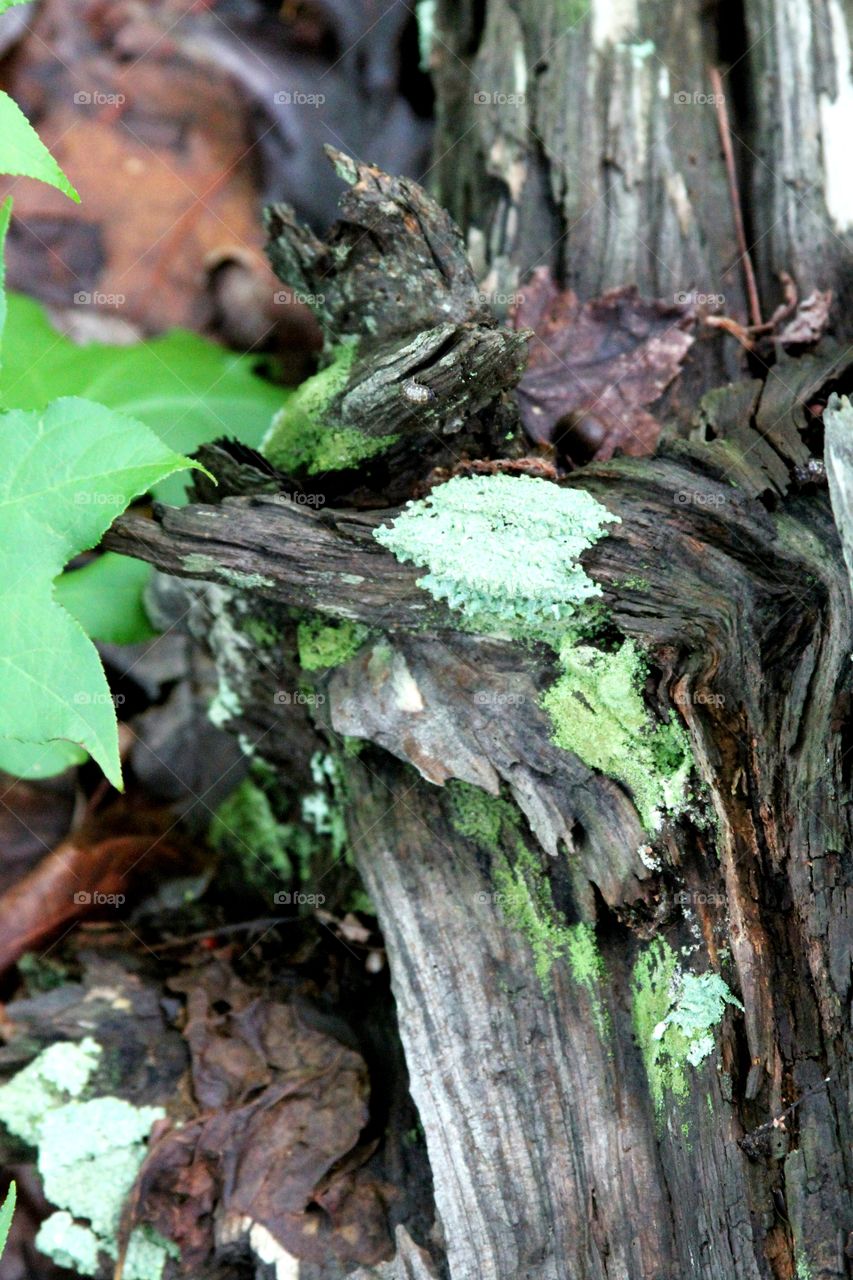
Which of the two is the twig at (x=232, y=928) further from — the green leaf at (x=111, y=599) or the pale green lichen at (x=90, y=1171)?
the green leaf at (x=111, y=599)

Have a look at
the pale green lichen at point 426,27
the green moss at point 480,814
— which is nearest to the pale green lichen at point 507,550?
the green moss at point 480,814

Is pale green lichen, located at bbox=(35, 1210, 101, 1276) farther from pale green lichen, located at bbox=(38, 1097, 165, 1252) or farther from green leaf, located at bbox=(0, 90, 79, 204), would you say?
green leaf, located at bbox=(0, 90, 79, 204)

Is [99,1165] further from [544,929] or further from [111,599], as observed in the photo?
[111,599]

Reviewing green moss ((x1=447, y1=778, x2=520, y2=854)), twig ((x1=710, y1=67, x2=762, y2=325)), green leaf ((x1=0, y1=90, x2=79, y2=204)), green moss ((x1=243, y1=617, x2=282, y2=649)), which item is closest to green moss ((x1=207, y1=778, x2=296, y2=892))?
green moss ((x1=243, y1=617, x2=282, y2=649))

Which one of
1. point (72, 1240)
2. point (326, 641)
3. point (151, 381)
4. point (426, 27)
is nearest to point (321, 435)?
point (326, 641)

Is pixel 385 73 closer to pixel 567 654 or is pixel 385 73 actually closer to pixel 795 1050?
pixel 567 654

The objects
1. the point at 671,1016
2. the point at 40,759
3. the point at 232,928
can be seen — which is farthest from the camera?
the point at 40,759
